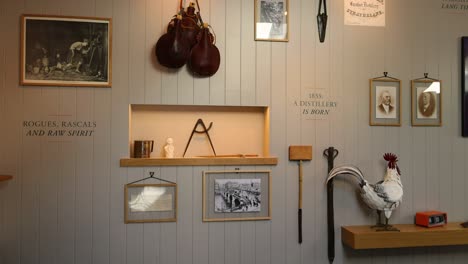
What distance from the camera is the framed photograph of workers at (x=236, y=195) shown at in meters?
2.38

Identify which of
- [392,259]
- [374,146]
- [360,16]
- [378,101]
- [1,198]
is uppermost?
[360,16]

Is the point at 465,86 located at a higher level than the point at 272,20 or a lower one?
lower

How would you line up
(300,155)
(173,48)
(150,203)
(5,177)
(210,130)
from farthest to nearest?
(210,130)
(300,155)
(150,203)
(173,48)
(5,177)

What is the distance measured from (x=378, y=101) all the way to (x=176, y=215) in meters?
1.62

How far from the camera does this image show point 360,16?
8.38 feet

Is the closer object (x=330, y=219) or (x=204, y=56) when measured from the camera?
(x=204, y=56)

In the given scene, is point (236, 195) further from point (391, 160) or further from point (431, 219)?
point (431, 219)

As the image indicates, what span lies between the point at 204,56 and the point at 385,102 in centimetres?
133

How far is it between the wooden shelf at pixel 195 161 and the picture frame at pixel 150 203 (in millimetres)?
138

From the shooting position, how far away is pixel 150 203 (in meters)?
2.33

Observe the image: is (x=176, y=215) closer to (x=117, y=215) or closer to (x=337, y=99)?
(x=117, y=215)

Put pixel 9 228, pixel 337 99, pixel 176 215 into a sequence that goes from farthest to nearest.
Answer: pixel 337 99 → pixel 176 215 → pixel 9 228

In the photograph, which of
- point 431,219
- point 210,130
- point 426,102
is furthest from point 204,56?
point 431,219

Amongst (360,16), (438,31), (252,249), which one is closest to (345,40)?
(360,16)
